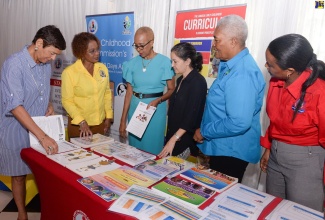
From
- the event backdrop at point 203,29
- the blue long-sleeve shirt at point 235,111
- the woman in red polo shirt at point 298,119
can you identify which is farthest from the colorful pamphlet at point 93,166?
the event backdrop at point 203,29

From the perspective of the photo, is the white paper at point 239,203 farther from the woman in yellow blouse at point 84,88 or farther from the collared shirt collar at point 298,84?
the woman in yellow blouse at point 84,88

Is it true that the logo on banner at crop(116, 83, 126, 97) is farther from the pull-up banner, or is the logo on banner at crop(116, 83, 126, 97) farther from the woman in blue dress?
the woman in blue dress

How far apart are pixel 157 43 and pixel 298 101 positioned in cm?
202

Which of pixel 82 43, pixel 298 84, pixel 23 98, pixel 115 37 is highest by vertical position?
pixel 115 37

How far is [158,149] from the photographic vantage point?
256 centimetres

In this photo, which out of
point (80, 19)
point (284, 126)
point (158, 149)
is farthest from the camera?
point (80, 19)

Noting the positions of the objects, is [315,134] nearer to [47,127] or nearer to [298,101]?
[298,101]

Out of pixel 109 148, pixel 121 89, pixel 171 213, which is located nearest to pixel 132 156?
pixel 109 148

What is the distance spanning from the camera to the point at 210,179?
53.1 inches

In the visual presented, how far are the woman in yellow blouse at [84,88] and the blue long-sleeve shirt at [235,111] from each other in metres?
1.05

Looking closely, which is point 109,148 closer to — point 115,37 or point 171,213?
point 171,213

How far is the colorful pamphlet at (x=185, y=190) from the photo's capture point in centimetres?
113

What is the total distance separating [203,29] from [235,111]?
1.44 m

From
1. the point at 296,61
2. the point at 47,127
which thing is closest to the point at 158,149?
the point at 47,127
